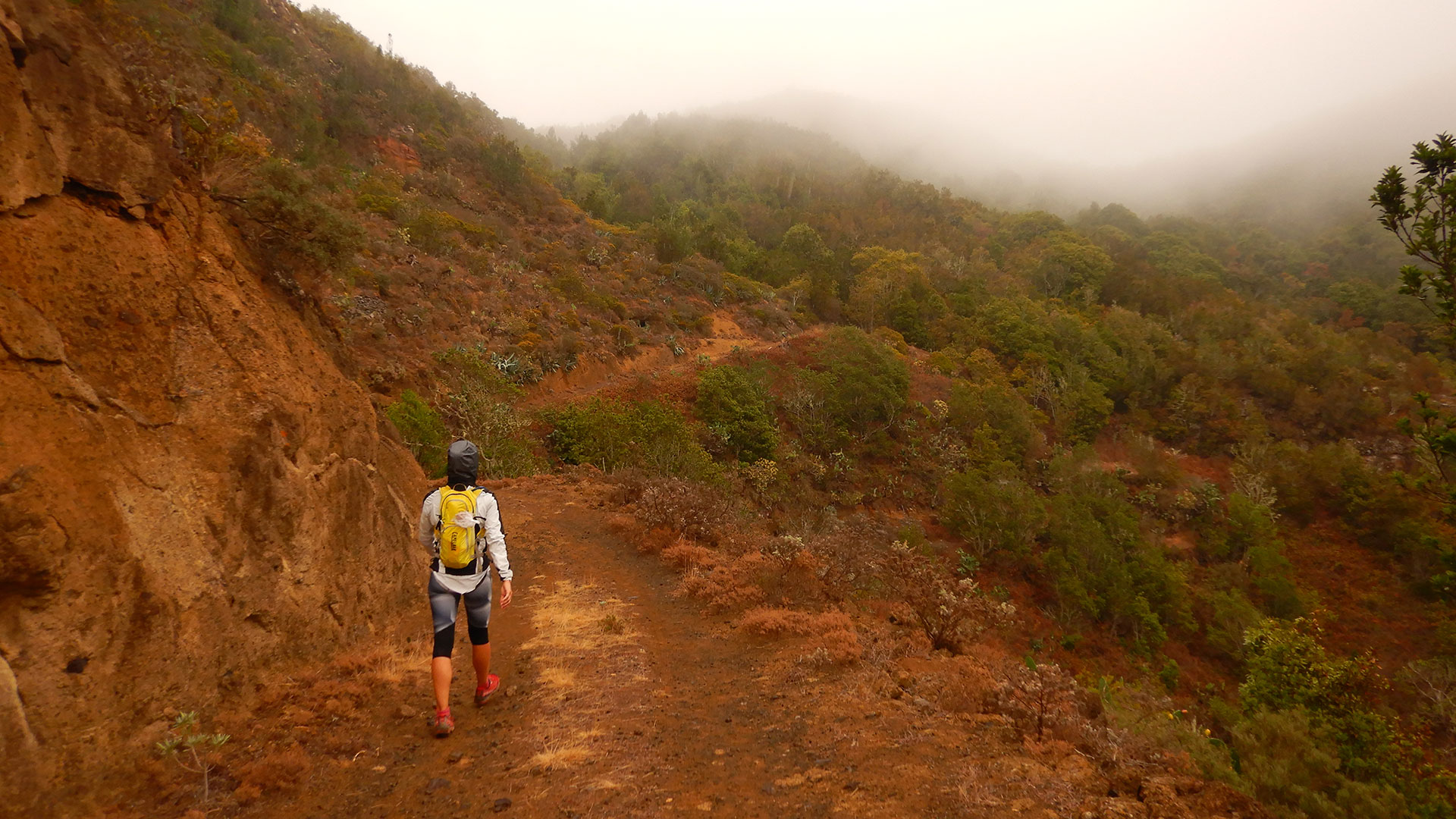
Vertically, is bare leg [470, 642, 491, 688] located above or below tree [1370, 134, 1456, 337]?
Answer: below

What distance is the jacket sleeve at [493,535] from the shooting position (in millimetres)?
3904

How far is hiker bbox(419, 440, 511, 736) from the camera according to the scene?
377cm

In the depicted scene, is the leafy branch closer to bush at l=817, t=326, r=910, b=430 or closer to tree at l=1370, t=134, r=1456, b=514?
tree at l=1370, t=134, r=1456, b=514

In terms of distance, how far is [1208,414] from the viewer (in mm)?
36625

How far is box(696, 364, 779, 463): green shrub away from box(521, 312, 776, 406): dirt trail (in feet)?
11.0

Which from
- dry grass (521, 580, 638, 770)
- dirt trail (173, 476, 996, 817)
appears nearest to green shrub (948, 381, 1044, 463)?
dry grass (521, 580, 638, 770)

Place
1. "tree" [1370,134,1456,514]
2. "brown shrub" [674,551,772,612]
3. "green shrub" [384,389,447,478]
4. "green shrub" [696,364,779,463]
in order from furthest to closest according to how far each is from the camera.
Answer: "green shrub" [696,364,779,463] → "green shrub" [384,389,447,478] → "brown shrub" [674,551,772,612] → "tree" [1370,134,1456,514]

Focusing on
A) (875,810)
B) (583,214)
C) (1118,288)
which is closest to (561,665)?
(875,810)

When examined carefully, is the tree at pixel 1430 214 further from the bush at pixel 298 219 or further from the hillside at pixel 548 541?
the bush at pixel 298 219

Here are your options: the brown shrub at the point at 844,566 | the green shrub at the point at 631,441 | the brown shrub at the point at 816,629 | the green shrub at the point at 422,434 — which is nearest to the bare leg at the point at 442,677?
the brown shrub at the point at 816,629

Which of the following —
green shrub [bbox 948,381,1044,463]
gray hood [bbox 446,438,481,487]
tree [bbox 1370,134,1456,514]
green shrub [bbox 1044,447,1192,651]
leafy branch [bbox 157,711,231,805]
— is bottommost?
green shrub [bbox 1044,447,1192,651]

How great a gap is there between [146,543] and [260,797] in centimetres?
154

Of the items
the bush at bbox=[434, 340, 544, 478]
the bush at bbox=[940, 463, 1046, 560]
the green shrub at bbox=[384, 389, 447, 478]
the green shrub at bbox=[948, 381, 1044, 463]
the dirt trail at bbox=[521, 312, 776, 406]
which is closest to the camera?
the green shrub at bbox=[384, 389, 447, 478]

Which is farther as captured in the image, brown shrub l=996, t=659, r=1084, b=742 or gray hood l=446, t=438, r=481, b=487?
brown shrub l=996, t=659, r=1084, b=742
